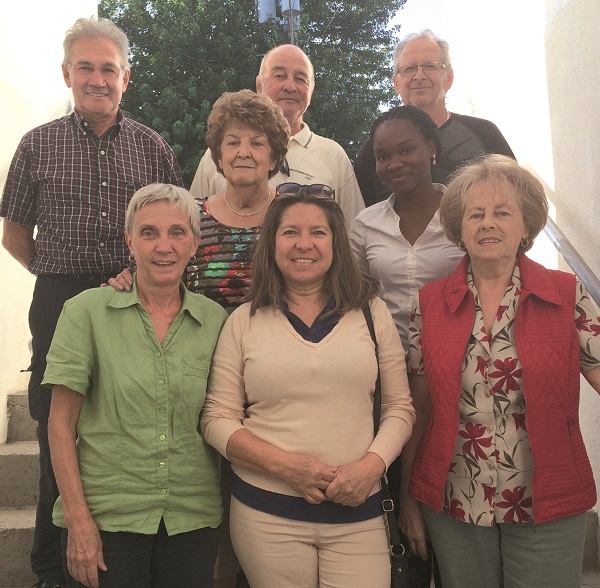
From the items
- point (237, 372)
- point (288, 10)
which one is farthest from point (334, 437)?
point (288, 10)

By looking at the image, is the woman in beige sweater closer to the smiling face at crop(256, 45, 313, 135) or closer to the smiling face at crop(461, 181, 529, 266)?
the smiling face at crop(461, 181, 529, 266)

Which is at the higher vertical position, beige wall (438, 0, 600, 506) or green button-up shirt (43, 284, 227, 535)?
beige wall (438, 0, 600, 506)

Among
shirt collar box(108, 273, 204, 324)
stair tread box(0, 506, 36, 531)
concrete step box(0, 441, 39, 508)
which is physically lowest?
stair tread box(0, 506, 36, 531)

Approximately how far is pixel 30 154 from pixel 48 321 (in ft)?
2.24

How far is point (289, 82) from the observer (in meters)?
3.52

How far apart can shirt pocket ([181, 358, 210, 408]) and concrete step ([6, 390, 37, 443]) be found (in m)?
1.88

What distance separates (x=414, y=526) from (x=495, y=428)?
45cm

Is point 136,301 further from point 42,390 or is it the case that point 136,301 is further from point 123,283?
point 42,390

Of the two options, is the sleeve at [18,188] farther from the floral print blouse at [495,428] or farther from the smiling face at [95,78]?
the floral print blouse at [495,428]

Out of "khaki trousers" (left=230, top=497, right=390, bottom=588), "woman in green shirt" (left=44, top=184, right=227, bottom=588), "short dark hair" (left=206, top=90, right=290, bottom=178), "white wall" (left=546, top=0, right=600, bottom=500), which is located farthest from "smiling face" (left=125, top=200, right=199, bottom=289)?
"white wall" (left=546, top=0, right=600, bottom=500)

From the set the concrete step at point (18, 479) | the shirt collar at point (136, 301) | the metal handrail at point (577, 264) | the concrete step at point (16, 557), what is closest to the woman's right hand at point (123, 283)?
the shirt collar at point (136, 301)

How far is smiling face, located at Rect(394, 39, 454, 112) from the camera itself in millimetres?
3488

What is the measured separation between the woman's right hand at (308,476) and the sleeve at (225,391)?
20cm

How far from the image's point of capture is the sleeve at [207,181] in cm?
307
